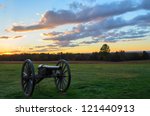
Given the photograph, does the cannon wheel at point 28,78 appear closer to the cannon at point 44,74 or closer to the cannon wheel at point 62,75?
the cannon at point 44,74

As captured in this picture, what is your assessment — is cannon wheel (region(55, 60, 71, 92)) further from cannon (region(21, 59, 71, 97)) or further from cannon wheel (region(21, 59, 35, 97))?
cannon wheel (region(21, 59, 35, 97))

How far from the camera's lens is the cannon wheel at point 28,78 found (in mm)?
10788

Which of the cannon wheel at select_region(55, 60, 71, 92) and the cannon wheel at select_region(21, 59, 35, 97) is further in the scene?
the cannon wheel at select_region(55, 60, 71, 92)

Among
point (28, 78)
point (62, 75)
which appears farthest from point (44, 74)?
point (62, 75)

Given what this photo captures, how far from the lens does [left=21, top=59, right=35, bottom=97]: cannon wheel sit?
1079 cm

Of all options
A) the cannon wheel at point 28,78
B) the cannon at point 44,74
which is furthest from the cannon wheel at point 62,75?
the cannon wheel at point 28,78

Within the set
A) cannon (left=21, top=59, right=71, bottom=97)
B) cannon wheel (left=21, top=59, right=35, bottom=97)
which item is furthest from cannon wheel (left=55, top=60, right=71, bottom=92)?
cannon wheel (left=21, top=59, right=35, bottom=97)

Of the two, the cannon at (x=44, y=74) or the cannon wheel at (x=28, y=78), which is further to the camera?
the cannon at (x=44, y=74)

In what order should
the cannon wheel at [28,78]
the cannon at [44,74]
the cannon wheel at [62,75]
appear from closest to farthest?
1. the cannon wheel at [28,78]
2. the cannon at [44,74]
3. the cannon wheel at [62,75]

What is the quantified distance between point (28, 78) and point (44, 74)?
1.73 feet

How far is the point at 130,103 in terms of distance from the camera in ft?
29.8

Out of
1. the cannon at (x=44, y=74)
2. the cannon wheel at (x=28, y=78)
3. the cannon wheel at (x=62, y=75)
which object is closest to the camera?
the cannon wheel at (x=28, y=78)

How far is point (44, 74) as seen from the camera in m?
11.1

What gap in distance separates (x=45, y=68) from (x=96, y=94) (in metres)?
1.83
